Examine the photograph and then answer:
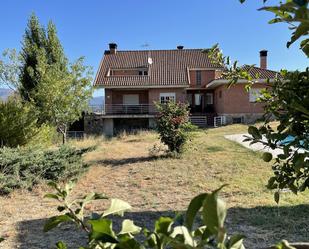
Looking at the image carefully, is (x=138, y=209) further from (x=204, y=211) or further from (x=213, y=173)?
(x=204, y=211)

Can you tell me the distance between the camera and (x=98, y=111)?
32.4 metres

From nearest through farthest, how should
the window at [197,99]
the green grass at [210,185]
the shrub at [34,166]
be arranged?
1. the green grass at [210,185]
2. the shrub at [34,166]
3. the window at [197,99]

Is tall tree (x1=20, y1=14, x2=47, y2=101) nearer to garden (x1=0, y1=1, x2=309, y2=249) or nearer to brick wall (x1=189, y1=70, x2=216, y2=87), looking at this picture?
garden (x1=0, y1=1, x2=309, y2=249)

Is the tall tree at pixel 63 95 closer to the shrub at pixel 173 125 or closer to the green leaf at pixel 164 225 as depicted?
the shrub at pixel 173 125

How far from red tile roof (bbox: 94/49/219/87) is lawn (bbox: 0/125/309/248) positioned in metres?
19.8

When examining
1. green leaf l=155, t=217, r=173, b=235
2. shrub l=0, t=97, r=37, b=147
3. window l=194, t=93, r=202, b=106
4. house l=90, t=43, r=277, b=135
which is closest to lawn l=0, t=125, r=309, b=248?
shrub l=0, t=97, r=37, b=147

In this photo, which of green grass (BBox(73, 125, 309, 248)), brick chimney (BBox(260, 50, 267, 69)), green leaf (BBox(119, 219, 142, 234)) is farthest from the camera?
brick chimney (BBox(260, 50, 267, 69))

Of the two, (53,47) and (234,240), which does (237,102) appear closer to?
(53,47)

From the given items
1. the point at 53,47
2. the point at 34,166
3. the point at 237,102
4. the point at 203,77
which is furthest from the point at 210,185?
the point at 203,77

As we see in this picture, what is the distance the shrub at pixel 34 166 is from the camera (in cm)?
825

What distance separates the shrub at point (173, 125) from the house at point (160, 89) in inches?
685

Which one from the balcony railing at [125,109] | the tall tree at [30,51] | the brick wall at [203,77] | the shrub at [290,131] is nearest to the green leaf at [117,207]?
the shrub at [290,131]

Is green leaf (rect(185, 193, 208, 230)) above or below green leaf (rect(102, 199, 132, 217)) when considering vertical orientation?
above

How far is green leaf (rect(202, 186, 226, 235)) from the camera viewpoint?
2.12ft
